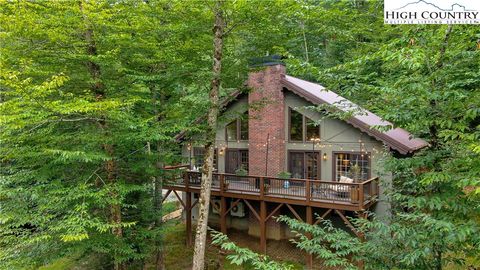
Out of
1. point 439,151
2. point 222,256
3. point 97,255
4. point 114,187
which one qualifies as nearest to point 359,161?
point 222,256

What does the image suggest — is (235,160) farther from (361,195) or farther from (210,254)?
(361,195)

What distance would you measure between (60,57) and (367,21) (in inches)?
605

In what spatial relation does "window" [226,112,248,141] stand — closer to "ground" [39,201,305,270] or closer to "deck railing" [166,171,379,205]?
"deck railing" [166,171,379,205]

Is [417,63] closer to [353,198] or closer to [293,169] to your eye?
[353,198]

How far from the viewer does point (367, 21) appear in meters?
17.2

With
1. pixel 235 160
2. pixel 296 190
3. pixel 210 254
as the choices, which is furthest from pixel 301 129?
pixel 210 254

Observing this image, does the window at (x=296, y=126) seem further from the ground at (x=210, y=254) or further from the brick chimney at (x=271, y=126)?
the ground at (x=210, y=254)

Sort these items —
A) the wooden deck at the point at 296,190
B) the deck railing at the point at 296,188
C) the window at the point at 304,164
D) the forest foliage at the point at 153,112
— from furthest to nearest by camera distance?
the window at the point at 304,164
the deck railing at the point at 296,188
the wooden deck at the point at 296,190
the forest foliage at the point at 153,112

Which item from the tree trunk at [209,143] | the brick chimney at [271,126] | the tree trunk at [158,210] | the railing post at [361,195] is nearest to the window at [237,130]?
the brick chimney at [271,126]

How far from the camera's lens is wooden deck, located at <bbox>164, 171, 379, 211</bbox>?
35.5ft

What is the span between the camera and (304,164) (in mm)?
13633

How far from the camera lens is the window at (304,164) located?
13336 mm

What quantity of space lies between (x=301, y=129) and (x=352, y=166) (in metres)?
2.63

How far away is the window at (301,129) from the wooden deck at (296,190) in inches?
80.2
